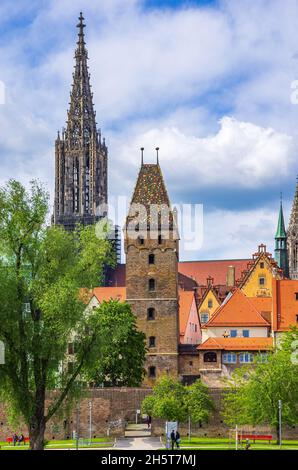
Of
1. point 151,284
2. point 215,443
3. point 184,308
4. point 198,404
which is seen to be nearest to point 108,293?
point 184,308

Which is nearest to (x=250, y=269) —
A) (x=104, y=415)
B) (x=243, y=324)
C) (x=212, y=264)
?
(x=243, y=324)

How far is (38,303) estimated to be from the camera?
38469 mm

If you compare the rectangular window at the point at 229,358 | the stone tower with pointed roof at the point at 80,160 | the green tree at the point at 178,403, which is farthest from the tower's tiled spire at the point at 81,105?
the green tree at the point at 178,403

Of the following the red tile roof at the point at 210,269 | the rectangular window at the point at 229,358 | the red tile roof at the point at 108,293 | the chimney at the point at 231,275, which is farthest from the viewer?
the red tile roof at the point at 210,269

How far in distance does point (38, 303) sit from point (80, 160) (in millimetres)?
117102

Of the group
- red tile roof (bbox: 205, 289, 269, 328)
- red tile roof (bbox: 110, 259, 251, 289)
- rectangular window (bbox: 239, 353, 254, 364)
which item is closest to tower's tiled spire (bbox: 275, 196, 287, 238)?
red tile roof (bbox: 110, 259, 251, 289)

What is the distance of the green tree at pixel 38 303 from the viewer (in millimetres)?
38438

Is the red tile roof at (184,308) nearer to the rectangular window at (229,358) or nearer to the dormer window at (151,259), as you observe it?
the dormer window at (151,259)

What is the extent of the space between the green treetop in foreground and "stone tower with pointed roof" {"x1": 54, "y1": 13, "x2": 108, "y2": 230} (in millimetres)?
108119

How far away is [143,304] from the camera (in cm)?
8038

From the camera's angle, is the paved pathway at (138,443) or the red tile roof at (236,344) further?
the red tile roof at (236,344)

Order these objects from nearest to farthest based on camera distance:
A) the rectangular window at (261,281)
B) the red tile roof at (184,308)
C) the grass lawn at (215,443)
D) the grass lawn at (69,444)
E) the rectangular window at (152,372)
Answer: the grass lawn at (215,443) < the grass lawn at (69,444) < the rectangular window at (152,372) < the red tile roof at (184,308) < the rectangular window at (261,281)

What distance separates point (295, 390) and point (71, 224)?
94.3 m
